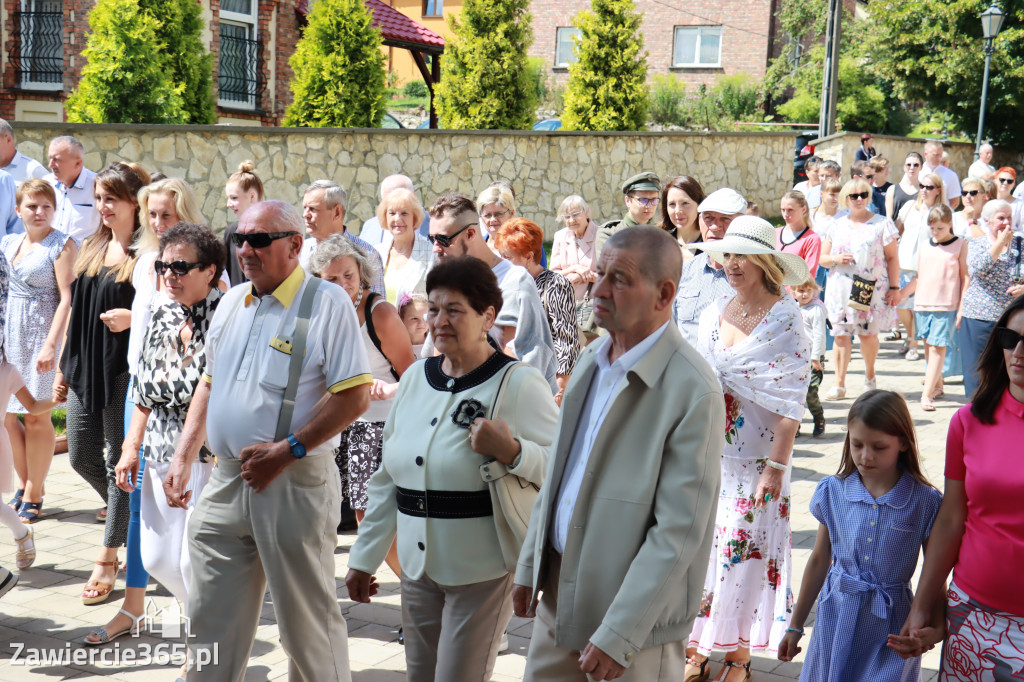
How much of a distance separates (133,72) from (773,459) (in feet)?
39.6

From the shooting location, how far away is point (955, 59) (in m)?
27.1

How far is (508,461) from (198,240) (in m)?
2.00

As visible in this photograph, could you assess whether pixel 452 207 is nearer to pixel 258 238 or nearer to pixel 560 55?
pixel 258 238

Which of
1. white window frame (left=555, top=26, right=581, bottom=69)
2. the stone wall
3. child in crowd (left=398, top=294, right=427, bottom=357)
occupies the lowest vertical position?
child in crowd (left=398, top=294, right=427, bottom=357)

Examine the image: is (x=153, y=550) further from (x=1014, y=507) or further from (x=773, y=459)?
(x=1014, y=507)

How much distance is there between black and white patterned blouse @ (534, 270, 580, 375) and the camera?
20.8ft

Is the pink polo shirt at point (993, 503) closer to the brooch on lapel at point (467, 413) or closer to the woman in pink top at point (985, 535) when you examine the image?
the woman in pink top at point (985, 535)

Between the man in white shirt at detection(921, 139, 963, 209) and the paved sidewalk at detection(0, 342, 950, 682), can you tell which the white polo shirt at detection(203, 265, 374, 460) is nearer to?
the paved sidewalk at detection(0, 342, 950, 682)

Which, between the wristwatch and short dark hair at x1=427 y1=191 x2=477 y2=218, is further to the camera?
short dark hair at x1=427 y1=191 x2=477 y2=218

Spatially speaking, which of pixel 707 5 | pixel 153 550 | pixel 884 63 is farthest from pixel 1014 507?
pixel 707 5

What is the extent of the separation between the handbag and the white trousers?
1.81 m

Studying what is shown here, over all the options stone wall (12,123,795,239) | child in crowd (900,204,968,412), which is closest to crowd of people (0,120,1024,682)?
child in crowd (900,204,968,412)

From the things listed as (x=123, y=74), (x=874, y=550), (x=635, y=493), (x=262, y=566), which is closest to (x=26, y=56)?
(x=123, y=74)

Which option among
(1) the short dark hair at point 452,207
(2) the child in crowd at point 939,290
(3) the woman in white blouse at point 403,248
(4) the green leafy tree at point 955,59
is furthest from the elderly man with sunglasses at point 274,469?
(4) the green leafy tree at point 955,59
